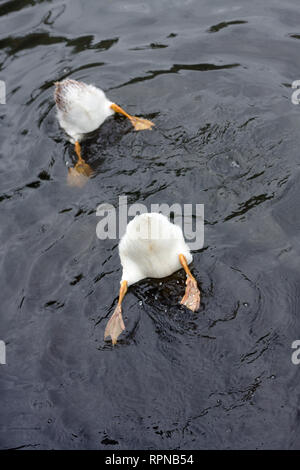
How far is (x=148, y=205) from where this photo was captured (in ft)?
20.2

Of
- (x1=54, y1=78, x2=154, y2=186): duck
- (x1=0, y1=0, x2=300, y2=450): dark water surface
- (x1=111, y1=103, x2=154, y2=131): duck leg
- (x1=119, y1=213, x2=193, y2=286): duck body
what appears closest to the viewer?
(x1=0, y1=0, x2=300, y2=450): dark water surface

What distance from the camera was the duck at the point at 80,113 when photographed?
672 cm

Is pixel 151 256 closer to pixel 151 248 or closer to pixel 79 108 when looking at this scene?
pixel 151 248

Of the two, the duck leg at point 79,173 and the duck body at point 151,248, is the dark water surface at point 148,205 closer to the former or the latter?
the duck leg at point 79,173

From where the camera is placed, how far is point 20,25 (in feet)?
31.6

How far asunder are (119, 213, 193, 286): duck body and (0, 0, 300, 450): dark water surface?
9.4 inches

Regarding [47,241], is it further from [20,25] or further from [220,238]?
[20,25]

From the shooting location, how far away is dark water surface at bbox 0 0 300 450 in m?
4.48

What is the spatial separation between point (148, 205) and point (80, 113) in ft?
5.61

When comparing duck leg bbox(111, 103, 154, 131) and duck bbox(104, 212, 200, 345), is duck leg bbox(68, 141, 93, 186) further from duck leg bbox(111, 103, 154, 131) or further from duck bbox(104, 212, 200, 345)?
duck bbox(104, 212, 200, 345)

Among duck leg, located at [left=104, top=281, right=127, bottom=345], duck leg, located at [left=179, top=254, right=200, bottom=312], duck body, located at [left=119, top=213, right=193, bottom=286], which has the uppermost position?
duck body, located at [left=119, top=213, right=193, bottom=286]

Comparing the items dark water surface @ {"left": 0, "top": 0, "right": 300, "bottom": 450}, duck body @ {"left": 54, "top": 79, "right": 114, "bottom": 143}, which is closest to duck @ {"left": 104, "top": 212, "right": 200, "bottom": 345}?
dark water surface @ {"left": 0, "top": 0, "right": 300, "bottom": 450}

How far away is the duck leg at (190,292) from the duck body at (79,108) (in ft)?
9.09

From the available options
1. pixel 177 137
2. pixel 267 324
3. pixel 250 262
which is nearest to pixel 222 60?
pixel 177 137
